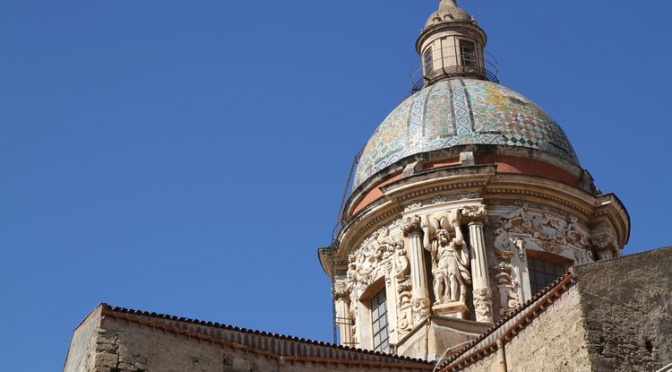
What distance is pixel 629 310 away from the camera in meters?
22.0

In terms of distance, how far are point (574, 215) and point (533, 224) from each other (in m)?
1.45

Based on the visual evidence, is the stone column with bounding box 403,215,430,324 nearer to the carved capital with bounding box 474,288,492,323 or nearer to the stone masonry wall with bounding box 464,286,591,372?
the carved capital with bounding box 474,288,492,323

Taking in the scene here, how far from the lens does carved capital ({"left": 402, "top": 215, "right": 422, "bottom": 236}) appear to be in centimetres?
3100

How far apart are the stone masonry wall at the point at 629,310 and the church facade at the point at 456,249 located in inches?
1.5

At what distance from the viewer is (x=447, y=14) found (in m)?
37.2

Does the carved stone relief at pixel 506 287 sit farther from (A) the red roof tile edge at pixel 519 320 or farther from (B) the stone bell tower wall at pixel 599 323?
(B) the stone bell tower wall at pixel 599 323

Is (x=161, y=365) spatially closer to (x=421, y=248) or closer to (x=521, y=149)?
(x=421, y=248)

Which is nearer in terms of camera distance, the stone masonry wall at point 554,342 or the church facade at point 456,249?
the stone masonry wall at point 554,342

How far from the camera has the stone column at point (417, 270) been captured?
98.3 feet

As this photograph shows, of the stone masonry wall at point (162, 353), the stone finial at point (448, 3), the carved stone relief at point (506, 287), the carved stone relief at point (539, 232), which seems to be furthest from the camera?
the stone finial at point (448, 3)

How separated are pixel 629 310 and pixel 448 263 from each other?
8.63 meters

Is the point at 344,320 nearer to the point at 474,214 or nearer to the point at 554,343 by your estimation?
the point at 474,214

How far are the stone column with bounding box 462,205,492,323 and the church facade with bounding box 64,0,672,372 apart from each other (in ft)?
0.10

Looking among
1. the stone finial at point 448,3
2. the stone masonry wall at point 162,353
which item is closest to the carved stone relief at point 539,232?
the stone finial at point 448,3
